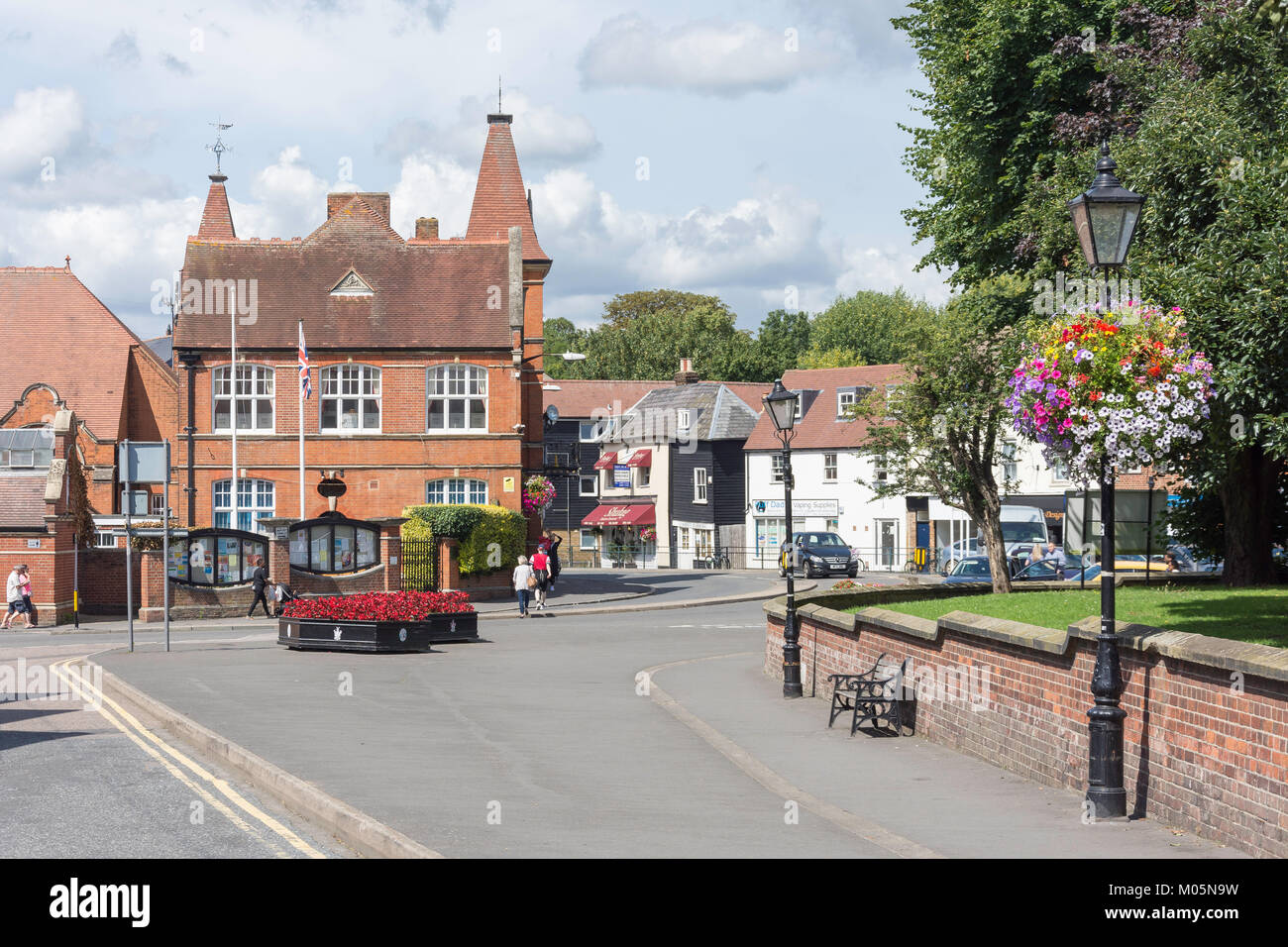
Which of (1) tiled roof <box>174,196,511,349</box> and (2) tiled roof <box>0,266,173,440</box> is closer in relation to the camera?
(1) tiled roof <box>174,196,511,349</box>

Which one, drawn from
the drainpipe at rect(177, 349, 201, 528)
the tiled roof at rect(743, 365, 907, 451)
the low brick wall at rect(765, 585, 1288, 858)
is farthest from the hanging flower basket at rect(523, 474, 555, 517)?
the low brick wall at rect(765, 585, 1288, 858)

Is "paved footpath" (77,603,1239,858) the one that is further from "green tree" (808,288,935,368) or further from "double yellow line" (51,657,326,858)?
"green tree" (808,288,935,368)

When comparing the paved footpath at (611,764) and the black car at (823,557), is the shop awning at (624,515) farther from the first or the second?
the paved footpath at (611,764)

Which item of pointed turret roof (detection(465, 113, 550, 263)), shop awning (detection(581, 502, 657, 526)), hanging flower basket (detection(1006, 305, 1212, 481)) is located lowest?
shop awning (detection(581, 502, 657, 526))

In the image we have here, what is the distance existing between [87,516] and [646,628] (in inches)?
718

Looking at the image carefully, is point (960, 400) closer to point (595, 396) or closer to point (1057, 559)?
point (1057, 559)

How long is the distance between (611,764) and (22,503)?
2921 centimetres

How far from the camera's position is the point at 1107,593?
34.4ft

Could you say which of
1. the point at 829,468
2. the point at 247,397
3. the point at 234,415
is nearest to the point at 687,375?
the point at 829,468

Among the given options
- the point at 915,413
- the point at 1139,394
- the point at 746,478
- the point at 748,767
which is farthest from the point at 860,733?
the point at 746,478

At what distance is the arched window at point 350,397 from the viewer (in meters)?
44.9

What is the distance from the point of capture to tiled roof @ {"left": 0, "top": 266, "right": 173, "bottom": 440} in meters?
51.8

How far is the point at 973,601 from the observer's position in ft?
74.1

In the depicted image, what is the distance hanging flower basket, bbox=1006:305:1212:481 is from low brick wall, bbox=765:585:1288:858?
1.57 metres
